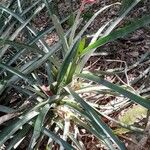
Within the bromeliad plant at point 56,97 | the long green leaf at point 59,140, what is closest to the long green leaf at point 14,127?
the bromeliad plant at point 56,97

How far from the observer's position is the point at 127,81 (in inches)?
83.3

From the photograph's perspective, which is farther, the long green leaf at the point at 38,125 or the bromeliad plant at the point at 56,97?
the bromeliad plant at the point at 56,97

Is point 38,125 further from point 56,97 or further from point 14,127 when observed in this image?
point 56,97

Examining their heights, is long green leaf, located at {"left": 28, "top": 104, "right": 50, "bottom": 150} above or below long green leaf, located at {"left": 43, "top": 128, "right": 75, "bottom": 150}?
above

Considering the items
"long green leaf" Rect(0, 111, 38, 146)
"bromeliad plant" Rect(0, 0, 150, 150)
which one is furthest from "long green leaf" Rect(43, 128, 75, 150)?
"long green leaf" Rect(0, 111, 38, 146)

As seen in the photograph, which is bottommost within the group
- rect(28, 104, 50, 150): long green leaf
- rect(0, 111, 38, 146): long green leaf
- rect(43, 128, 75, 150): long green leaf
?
rect(43, 128, 75, 150): long green leaf

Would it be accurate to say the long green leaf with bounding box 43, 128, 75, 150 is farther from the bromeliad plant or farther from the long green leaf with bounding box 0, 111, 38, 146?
the long green leaf with bounding box 0, 111, 38, 146

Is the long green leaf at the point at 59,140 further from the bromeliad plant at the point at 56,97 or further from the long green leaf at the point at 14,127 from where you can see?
the long green leaf at the point at 14,127

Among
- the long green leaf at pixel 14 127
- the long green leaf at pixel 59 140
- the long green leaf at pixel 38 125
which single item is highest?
the long green leaf at pixel 14 127

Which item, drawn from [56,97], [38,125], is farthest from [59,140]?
[56,97]

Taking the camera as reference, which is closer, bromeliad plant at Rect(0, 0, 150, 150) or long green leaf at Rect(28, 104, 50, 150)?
long green leaf at Rect(28, 104, 50, 150)

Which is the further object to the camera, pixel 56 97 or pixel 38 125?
pixel 56 97

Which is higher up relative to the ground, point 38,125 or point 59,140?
point 38,125

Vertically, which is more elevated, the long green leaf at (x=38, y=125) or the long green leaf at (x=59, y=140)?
the long green leaf at (x=38, y=125)
